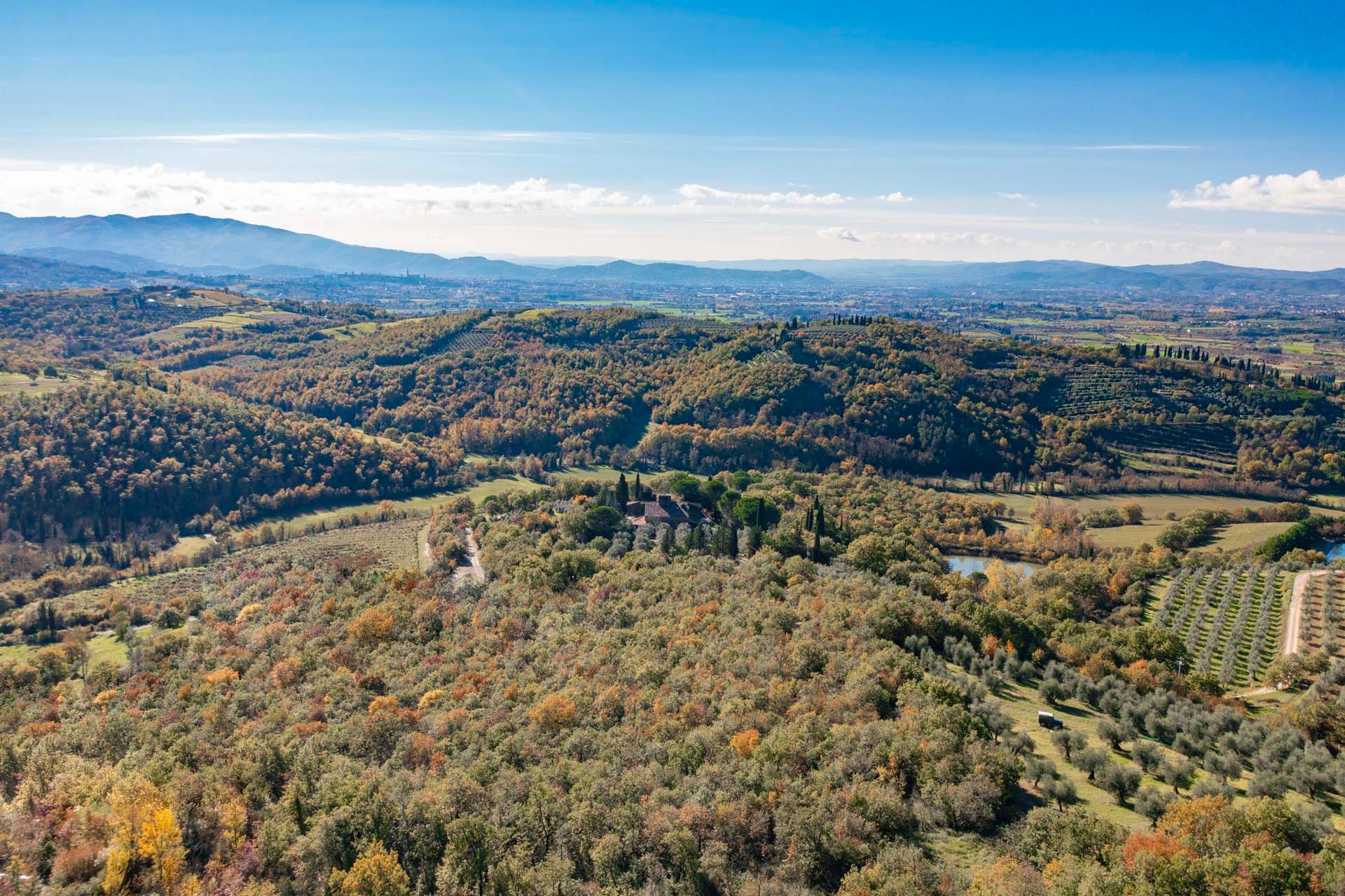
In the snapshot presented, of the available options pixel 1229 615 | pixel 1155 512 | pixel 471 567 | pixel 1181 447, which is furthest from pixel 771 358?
pixel 1229 615

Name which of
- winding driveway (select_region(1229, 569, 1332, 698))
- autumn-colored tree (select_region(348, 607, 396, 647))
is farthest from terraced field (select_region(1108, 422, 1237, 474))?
autumn-colored tree (select_region(348, 607, 396, 647))

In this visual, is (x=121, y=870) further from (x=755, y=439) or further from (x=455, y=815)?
(x=755, y=439)

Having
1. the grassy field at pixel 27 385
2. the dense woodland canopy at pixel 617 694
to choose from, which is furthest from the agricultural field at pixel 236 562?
the grassy field at pixel 27 385

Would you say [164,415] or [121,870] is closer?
[121,870]

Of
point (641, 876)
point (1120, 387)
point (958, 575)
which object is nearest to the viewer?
point (641, 876)

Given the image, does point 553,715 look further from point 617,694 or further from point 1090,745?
point 1090,745

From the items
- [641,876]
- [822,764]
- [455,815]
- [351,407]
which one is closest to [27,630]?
[455,815]
